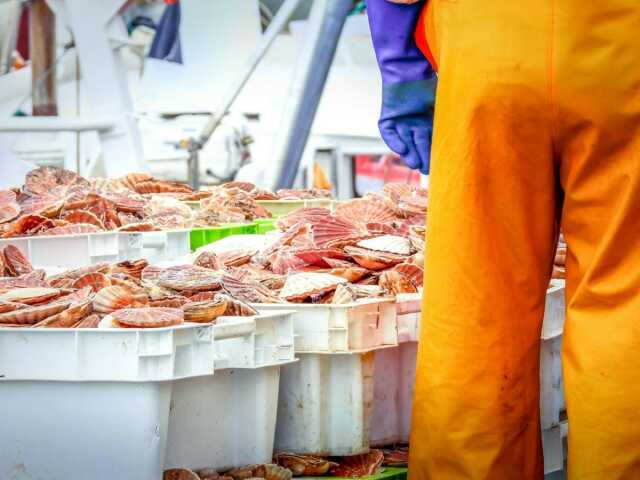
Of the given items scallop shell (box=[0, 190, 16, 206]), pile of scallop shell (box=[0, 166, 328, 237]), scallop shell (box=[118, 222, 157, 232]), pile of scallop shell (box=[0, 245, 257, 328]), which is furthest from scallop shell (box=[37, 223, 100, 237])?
pile of scallop shell (box=[0, 245, 257, 328])

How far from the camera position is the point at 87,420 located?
2871 millimetres

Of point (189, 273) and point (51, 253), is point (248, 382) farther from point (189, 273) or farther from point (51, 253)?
point (51, 253)

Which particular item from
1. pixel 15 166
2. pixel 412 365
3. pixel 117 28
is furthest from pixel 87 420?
pixel 15 166

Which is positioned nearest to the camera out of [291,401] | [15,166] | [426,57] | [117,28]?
[426,57]

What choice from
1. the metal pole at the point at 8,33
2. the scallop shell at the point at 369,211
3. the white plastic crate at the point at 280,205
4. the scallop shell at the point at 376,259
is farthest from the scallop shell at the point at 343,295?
the metal pole at the point at 8,33

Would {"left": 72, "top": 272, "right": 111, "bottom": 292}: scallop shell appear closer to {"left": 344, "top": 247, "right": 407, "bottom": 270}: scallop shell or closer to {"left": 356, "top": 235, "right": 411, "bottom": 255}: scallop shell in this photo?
{"left": 344, "top": 247, "right": 407, "bottom": 270}: scallop shell

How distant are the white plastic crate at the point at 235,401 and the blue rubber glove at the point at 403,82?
57 centimetres

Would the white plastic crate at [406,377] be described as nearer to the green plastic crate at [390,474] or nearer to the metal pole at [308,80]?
the green plastic crate at [390,474]

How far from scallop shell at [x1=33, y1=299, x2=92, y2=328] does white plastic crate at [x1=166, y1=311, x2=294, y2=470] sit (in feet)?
1.01

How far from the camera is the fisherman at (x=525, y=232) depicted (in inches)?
104

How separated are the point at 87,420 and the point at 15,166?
9796 mm

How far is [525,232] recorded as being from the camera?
111 inches

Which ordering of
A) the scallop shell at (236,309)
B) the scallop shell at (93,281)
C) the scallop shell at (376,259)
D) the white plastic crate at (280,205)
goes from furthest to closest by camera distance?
the white plastic crate at (280,205) < the scallop shell at (376,259) < the scallop shell at (93,281) < the scallop shell at (236,309)

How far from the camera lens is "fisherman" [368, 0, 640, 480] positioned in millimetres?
2646
